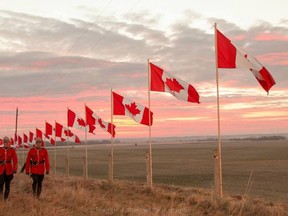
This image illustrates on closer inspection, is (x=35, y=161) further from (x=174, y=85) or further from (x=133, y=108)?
(x=133, y=108)

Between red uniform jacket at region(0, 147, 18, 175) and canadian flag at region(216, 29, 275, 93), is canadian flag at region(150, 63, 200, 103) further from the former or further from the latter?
red uniform jacket at region(0, 147, 18, 175)

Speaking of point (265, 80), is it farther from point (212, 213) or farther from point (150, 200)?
point (150, 200)

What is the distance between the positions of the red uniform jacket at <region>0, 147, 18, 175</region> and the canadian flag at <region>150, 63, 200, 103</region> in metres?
6.04

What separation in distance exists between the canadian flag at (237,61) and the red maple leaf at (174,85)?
8.77ft

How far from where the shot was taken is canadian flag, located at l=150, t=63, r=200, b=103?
15.1m

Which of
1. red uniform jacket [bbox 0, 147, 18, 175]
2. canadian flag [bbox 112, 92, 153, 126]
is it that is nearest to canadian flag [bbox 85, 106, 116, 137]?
canadian flag [bbox 112, 92, 153, 126]

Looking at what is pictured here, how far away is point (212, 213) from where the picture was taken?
35.9 feet

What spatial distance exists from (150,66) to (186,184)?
6654mm

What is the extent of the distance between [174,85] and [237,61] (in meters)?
3.49

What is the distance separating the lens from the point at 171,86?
51.3 ft

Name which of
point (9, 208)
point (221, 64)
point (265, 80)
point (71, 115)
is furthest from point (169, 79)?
point (71, 115)

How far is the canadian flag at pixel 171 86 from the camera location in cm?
1507

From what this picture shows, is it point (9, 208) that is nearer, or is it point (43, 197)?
point (9, 208)

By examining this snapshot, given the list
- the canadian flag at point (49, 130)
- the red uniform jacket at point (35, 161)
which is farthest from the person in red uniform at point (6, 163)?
the canadian flag at point (49, 130)
